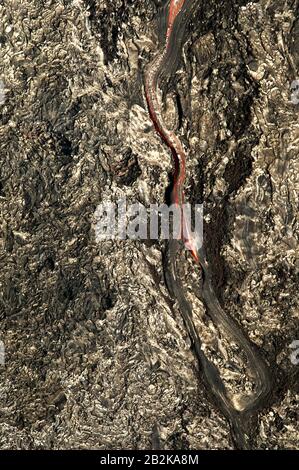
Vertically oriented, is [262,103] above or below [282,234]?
above

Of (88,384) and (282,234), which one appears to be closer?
(282,234)

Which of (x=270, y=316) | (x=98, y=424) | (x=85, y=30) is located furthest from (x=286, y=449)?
(x=85, y=30)

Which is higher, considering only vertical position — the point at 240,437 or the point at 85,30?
the point at 85,30

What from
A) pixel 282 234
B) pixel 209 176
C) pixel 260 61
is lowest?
pixel 282 234

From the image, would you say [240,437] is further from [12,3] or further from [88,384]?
[12,3]

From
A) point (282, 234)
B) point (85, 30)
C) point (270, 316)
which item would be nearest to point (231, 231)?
point (282, 234)

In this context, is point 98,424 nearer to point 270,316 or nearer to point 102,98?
point 270,316
